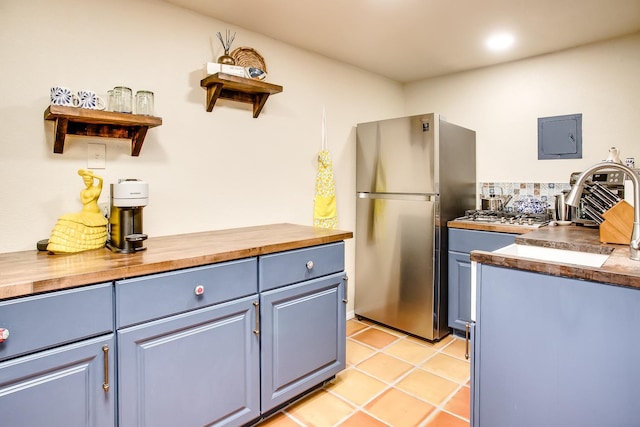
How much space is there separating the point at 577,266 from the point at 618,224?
72cm

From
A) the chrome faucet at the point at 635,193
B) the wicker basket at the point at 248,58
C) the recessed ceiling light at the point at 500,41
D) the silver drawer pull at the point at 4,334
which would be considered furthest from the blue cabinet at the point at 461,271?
the silver drawer pull at the point at 4,334

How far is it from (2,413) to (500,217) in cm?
297

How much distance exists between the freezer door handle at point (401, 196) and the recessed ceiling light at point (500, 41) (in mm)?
1168

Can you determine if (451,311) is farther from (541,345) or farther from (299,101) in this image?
(299,101)

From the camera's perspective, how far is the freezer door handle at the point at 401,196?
9.11 feet

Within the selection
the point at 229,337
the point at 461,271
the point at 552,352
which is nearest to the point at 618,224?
the point at 552,352

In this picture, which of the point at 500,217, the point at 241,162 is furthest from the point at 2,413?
the point at 500,217

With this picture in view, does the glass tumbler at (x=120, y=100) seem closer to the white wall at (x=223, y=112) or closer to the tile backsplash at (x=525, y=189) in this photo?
the white wall at (x=223, y=112)

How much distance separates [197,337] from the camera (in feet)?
5.14

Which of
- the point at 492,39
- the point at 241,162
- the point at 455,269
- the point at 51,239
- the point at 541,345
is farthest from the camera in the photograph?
the point at 455,269

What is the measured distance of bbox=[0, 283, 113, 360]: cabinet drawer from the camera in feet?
3.71

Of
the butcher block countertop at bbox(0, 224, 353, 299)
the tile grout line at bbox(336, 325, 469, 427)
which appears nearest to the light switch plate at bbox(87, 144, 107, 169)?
the butcher block countertop at bbox(0, 224, 353, 299)

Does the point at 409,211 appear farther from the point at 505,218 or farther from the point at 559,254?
the point at 559,254

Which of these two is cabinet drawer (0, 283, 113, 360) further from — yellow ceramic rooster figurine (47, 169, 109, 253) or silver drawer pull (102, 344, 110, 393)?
yellow ceramic rooster figurine (47, 169, 109, 253)
